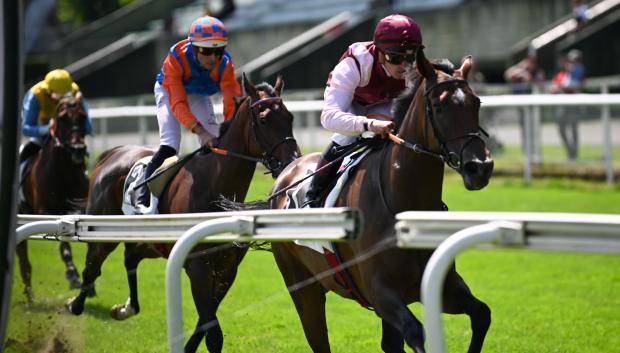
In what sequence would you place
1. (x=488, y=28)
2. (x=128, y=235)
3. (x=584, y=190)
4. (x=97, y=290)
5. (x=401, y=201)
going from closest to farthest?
1. (x=128, y=235)
2. (x=401, y=201)
3. (x=97, y=290)
4. (x=584, y=190)
5. (x=488, y=28)

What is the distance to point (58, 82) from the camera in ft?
31.8

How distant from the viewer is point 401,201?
17.3 feet

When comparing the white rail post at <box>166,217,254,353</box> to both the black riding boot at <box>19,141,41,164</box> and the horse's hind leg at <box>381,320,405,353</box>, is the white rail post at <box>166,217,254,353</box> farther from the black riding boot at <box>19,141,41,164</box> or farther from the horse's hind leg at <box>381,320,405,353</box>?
the black riding boot at <box>19,141,41,164</box>

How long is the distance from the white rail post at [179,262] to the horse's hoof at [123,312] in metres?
3.59

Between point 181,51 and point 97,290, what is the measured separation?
3.05 m

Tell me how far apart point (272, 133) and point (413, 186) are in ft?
6.30

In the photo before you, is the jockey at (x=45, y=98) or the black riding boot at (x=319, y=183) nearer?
the black riding boot at (x=319, y=183)

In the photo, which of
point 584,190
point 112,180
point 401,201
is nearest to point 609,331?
point 401,201

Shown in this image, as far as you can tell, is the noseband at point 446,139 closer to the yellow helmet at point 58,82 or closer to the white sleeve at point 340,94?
the white sleeve at point 340,94

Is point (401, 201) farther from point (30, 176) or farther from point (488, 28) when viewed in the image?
point (488, 28)

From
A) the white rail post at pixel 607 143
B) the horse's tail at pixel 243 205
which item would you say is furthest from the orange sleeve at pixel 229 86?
the white rail post at pixel 607 143

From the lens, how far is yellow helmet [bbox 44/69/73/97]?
9.67 m

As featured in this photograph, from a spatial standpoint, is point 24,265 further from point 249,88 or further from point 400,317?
point 400,317

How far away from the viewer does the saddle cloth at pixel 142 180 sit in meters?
7.37
